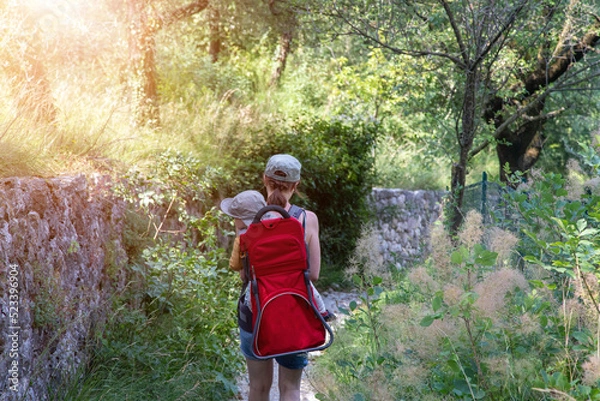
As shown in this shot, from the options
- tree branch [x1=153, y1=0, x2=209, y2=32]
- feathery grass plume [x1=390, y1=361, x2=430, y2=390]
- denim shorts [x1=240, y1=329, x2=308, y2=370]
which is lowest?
denim shorts [x1=240, y1=329, x2=308, y2=370]

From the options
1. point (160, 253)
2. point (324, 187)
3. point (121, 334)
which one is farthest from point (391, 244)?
point (121, 334)

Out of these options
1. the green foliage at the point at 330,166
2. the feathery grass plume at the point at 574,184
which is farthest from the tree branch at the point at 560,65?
the feathery grass plume at the point at 574,184

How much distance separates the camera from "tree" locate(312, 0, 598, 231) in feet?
24.5

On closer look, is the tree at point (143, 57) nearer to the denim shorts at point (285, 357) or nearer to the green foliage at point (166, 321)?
the green foliage at point (166, 321)

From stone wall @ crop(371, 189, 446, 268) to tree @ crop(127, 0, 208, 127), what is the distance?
4.87 metres

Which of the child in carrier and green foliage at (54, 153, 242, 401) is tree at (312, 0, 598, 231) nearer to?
green foliage at (54, 153, 242, 401)

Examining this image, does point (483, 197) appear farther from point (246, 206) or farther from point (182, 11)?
point (246, 206)

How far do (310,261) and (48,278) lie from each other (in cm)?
181

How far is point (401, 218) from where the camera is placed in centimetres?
1366

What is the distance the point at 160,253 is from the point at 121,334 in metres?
1.10

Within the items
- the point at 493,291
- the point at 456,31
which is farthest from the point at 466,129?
the point at 493,291

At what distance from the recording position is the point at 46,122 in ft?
21.4

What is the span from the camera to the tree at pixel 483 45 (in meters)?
7.47

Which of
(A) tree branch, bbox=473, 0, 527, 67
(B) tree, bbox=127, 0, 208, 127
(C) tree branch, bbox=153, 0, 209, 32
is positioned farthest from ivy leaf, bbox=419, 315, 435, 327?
(C) tree branch, bbox=153, 0, 209, 32
